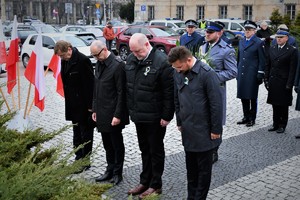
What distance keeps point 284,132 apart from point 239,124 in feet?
3.10

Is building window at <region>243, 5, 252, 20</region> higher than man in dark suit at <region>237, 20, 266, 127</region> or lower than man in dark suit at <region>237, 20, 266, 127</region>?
higher

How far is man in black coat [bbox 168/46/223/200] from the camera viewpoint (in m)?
3.99

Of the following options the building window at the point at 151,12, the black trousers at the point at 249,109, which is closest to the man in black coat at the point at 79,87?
the black trousers at the point at 249,109

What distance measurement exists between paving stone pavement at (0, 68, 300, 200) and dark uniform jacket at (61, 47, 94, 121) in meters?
0.56

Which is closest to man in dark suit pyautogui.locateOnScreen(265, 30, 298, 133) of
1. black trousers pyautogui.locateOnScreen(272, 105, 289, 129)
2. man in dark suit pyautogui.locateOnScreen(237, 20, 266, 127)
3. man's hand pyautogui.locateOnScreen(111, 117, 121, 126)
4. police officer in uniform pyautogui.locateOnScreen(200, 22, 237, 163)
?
black trousers pyautogui.locateOnScreen(272, 105, 289, 129)

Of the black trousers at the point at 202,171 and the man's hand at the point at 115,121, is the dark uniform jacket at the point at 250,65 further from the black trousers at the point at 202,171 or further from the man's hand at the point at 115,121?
the black trousers at the point at 202,171

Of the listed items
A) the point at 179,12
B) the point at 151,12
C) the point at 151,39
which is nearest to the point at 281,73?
the point at 151,39

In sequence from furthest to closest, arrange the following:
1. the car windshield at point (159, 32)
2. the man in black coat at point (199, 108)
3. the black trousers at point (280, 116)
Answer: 1. the car windshield at point (159, 32)
2. the black trousers at point (280, 116)
3. the man in black coat at point (199, 108)

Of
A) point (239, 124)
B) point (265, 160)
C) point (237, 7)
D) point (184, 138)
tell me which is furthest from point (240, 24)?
point (184, 138)

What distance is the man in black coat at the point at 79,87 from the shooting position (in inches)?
215

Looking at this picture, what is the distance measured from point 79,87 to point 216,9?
46.7 meters

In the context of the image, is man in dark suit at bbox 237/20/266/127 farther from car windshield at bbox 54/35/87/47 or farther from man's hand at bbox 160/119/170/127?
car windshield at bbox 54/35/87/47

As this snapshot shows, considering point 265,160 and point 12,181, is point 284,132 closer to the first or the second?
point 265,160

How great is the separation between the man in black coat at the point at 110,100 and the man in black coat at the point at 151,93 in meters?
0.20
